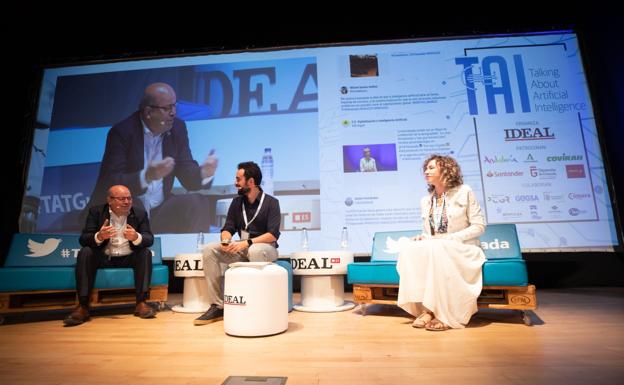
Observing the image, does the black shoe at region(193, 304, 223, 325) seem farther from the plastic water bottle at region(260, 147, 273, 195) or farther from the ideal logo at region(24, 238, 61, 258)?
the plastic water bottle at region(260, 147, 273, 195)

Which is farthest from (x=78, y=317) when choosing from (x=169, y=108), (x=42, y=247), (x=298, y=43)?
(x=298, y=43)

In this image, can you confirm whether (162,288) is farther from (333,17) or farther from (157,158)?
(333,17)

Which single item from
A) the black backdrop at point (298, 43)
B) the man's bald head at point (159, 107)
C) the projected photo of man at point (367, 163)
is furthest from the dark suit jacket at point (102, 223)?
the black backdrop at point (298, 43)

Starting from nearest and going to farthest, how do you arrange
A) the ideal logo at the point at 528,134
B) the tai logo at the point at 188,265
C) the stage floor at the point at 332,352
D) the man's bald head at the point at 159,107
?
1. the stage floor at the point at 332,352
2. the tai logo at the point at 188,265
3. the ideal logo at the point at 528,134
4. the man's bald head at the point at 159,107

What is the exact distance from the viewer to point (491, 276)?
222cm

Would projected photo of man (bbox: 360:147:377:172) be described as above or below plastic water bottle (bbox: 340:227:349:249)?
above

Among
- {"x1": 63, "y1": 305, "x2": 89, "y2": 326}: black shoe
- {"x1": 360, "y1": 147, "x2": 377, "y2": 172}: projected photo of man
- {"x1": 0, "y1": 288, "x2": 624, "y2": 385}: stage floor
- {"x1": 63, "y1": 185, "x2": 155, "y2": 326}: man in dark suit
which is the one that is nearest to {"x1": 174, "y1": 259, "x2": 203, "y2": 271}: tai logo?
{"x1": 63, "y1": 185, "x2": 155, "y2": 326}: man in dark suit

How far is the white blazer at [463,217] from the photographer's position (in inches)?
90.6

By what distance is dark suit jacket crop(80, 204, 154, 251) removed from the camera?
2572mm

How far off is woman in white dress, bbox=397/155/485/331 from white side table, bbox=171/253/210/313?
163 centimetres

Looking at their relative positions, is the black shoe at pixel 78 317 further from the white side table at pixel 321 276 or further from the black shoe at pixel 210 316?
the white side table at pixel 321 276

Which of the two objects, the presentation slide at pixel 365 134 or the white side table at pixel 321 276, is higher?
the presentation slide at pixel 365 134

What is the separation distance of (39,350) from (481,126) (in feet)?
13.2

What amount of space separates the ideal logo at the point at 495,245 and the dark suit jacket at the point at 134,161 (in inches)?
112
